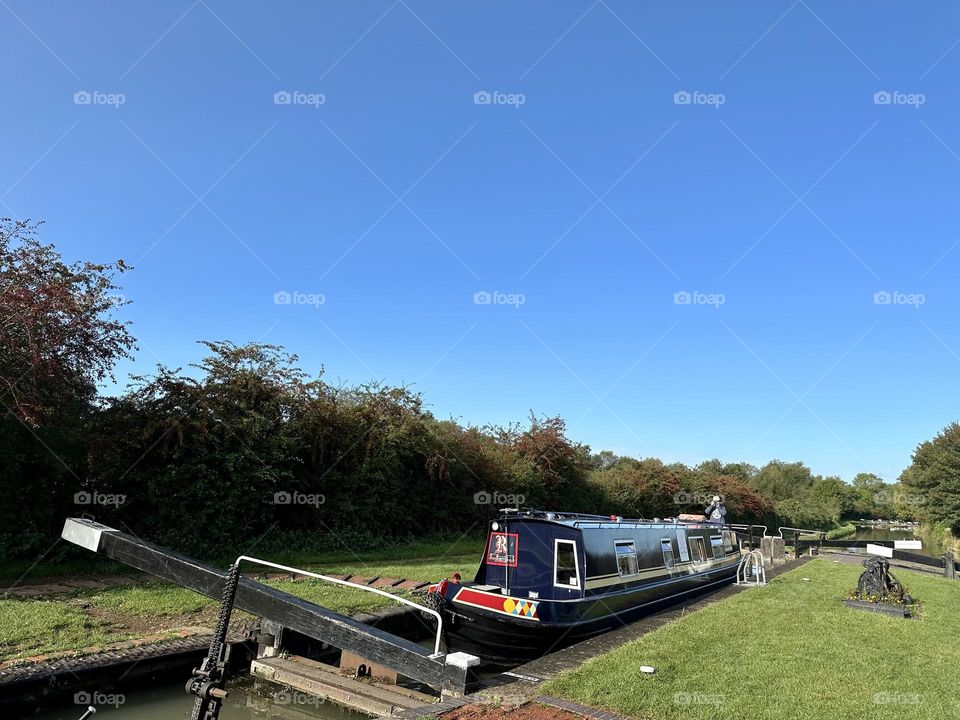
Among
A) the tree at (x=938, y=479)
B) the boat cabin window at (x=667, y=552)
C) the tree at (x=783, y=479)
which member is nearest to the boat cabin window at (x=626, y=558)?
the boat cabin window at (x=667, y=552)

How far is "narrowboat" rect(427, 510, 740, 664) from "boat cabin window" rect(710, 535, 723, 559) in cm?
408

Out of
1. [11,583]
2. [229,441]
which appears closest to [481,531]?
[229,441]

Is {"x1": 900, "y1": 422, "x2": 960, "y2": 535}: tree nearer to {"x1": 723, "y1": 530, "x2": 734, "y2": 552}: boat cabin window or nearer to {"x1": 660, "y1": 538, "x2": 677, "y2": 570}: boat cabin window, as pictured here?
{"x1": 723, "y1": 530, "x2": 734, "y2": 552}: boat cabin window


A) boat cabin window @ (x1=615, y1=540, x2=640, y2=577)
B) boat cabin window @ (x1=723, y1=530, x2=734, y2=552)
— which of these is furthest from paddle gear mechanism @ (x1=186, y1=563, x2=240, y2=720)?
boat cabin window @ (x1=723, y1=530, x2=734, y2=552)

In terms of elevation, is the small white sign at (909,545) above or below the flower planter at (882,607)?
above

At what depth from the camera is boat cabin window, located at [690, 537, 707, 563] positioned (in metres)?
13.0

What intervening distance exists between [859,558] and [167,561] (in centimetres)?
2225

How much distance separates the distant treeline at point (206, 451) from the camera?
10922 millimetres

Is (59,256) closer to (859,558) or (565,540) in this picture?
(565,540)

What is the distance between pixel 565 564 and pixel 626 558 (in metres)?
1.74

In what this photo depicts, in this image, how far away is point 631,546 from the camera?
10367 millimetres

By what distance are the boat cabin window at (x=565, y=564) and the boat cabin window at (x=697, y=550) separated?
5228mm

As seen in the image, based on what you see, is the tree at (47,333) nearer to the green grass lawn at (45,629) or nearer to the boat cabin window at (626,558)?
the green grass lawn at (45,629)

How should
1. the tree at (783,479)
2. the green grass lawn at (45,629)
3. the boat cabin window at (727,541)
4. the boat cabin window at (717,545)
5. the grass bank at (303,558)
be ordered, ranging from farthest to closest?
the tree at (783,479) → the boat cabin window at (727,541) → the boat cabin window at (717,545) → the grass bank at (303,558) → the green grass lawn at (45,629)
